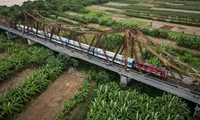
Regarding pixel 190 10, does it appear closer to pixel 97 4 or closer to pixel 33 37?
pixel 97 4

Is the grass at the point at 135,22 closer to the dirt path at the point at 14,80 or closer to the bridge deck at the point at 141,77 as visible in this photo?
the bridge deck at the point at 141,77

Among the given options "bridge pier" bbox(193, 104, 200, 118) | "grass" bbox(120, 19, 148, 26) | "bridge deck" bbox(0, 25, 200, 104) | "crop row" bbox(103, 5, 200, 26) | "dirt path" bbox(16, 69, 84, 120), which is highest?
"crop row" bbox(103, 5, 200, 26)

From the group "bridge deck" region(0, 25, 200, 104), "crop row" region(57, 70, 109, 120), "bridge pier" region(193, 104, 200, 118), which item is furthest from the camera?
"crop row" region(57, 70, 109, 120)

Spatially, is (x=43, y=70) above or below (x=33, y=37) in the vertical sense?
below

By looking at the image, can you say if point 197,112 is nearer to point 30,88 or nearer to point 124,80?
point 124,80

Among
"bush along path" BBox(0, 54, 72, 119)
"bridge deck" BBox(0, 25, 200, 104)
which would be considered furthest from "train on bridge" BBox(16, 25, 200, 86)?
"bush along path" BBox(0, 54, 72, 119)

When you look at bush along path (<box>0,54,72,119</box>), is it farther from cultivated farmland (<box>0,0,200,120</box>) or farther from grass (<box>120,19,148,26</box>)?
grass (<box>120,19,148,26</box>)

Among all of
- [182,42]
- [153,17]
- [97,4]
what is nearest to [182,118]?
[182,42]
